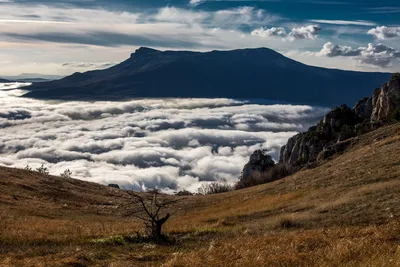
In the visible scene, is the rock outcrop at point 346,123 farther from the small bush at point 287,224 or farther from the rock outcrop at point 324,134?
the small bush at point 287,224

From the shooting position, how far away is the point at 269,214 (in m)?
29.5

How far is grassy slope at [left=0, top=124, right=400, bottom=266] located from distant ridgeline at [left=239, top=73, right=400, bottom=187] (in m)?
14.5

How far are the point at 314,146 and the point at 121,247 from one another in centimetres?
6355

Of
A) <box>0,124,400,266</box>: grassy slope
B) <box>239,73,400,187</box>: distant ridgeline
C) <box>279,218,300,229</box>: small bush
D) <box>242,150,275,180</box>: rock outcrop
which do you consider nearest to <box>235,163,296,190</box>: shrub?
<box>239,73,400,187</box>: distant ridgeline

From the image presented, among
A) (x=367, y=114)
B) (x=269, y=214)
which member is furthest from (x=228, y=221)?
(x=367, y=114)

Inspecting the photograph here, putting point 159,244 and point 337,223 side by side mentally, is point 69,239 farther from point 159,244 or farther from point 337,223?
point 337,223

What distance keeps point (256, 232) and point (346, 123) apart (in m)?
60.0

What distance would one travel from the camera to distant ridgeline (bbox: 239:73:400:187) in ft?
212

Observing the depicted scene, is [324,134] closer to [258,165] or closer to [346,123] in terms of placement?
[346,123]

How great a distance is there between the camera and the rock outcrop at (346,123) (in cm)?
6700

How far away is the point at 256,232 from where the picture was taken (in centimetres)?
2070

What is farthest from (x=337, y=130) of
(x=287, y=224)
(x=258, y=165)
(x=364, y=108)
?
(x=287, y=224)

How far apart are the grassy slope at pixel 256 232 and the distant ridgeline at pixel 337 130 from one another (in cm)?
1451

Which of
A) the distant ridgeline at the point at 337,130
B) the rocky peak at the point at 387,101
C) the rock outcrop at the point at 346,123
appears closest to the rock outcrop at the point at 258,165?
the distant ridgeline at the point at 337,130
